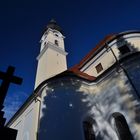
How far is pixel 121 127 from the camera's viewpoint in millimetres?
9719

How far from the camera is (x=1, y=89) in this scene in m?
4.07

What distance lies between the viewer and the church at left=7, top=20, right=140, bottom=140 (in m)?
9.59

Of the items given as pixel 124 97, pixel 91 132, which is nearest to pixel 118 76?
pixel 124 97

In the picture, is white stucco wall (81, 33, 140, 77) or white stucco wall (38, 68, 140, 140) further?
white stucco wall (81, 33, 140, 77)

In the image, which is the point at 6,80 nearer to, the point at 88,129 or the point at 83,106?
the point at 88,129

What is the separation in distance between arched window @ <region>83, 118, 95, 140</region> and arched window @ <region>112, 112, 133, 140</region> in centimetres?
152

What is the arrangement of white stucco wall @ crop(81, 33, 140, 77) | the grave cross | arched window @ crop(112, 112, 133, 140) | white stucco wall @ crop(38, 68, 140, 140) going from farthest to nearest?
white stucco wall @ crop(81, 33, 140, 77)
white stucco wall @ crop(38, 68, 140, 140)
arched window @ crop(112, 112, 133, 140)
the grave cross

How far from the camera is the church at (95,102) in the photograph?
9.59 meters

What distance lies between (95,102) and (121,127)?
103 inches

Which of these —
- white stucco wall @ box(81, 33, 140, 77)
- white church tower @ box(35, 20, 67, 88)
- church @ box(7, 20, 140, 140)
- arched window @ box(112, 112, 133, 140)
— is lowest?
arched window @ box(112, 112, 133, 140)

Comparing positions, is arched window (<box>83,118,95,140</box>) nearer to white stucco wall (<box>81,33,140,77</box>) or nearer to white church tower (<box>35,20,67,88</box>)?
white stucco wall (<box>81,33,140,77</box>)

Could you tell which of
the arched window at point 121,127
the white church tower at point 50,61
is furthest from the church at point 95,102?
the white church tower at point 50,61

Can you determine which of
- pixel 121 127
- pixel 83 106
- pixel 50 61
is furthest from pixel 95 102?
pixel 50 61

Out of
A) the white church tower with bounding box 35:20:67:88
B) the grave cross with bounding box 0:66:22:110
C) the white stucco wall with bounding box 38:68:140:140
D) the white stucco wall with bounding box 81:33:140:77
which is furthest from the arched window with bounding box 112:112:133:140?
the white church tower with bounding box 35:20:67:88
